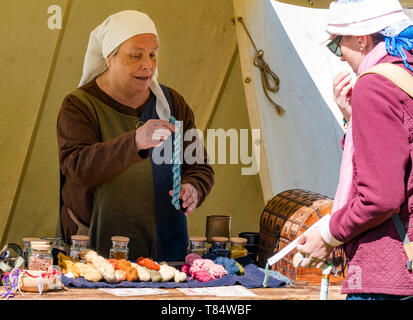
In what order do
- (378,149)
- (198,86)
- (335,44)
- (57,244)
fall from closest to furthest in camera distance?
(378,149)
(335,44)
(57,244)
(198,86)

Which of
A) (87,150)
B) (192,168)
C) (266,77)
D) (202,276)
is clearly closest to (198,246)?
(202,276)

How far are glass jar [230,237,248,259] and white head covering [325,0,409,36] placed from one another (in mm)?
1518

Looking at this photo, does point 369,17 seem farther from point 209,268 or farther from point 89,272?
point 89,272

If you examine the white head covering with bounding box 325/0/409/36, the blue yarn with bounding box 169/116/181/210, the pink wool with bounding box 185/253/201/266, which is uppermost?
the white head covering with bounding box 325/0/409/36

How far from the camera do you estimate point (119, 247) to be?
3.25 m

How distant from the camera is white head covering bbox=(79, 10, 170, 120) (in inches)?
141

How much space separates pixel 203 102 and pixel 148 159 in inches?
33.8

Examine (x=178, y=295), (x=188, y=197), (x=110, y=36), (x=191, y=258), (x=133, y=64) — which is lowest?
(x=178, y=295)

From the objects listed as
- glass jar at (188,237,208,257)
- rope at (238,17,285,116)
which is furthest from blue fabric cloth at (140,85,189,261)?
rope at (238,17,285,116)

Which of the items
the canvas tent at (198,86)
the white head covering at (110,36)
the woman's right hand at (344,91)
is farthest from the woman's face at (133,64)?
the woman's right hand at (344,91)

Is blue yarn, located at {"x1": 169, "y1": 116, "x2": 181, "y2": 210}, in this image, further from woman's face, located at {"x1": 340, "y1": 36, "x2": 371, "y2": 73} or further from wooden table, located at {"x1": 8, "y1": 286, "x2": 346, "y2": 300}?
woman's face, located at {"x1": 340, "y1": 36, "x2": 371, "y2": 73}

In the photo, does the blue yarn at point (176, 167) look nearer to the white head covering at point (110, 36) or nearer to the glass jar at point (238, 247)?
the white head covering at point (110, 36)

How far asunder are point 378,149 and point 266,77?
1986 millimetres
